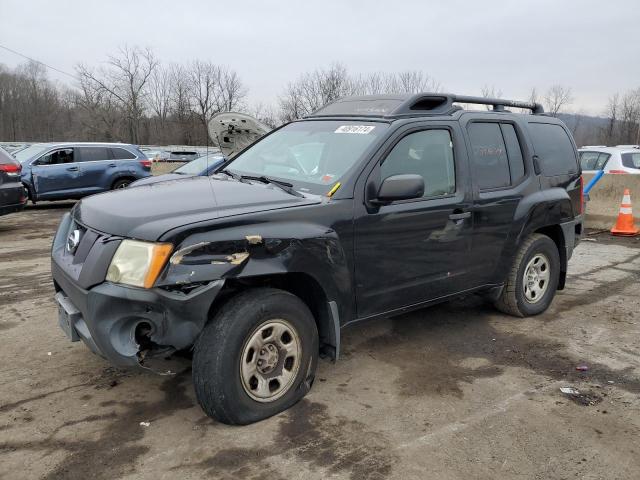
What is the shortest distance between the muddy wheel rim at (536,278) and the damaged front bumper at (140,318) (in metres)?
3.32

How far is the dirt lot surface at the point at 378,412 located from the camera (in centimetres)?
277

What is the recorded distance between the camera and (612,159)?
11508mm

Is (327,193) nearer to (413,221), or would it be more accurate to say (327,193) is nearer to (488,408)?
(413,221)

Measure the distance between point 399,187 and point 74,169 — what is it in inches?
474

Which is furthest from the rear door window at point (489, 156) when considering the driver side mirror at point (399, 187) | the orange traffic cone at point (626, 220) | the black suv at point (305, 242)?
the orange traffic cone at point (626, 220)

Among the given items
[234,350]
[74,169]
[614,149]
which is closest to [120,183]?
[74,169]

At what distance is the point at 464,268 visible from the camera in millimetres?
4262

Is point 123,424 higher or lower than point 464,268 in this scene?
lower

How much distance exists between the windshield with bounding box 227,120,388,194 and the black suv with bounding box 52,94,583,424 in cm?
2

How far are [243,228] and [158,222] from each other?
461 millimetres

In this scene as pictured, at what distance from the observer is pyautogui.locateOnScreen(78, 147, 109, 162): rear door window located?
1359cm

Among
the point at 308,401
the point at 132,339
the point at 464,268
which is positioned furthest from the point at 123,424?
the point at 464,268

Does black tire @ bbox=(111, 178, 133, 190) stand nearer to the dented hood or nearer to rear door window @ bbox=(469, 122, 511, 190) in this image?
the dented hood

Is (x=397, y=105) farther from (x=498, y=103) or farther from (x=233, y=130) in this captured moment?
(x=233, y=130)
